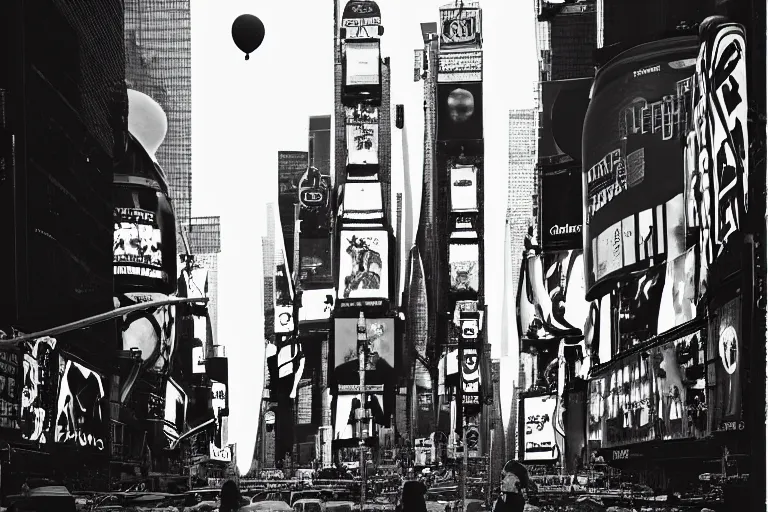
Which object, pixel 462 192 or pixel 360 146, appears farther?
pixel 360 146

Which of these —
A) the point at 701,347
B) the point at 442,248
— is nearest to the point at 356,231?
the point at 442,248

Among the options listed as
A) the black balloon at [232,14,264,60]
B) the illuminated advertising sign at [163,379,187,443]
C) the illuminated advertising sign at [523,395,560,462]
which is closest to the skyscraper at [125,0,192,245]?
the black balloon at [232,14,264,60]

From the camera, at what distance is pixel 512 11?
9500 mm

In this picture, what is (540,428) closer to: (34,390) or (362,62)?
(362,62)

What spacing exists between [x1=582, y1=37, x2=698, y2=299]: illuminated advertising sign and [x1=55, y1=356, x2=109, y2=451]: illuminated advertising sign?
4.19 m

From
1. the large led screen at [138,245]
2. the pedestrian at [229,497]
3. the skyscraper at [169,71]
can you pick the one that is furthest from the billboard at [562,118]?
the pedestrian at [229,497]

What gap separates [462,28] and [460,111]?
69 centimetres

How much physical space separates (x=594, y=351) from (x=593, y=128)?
1.86m

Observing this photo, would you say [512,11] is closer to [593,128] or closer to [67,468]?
[593,128]

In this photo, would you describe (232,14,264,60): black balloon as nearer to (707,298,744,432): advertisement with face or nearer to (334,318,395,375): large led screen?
(334,318,395,375): large led screen

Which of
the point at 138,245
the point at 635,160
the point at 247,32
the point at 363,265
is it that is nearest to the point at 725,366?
the point at 635,160

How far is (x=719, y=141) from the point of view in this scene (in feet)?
25.0

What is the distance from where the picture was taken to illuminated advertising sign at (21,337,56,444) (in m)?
8.84

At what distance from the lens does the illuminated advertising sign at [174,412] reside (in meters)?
9.49
